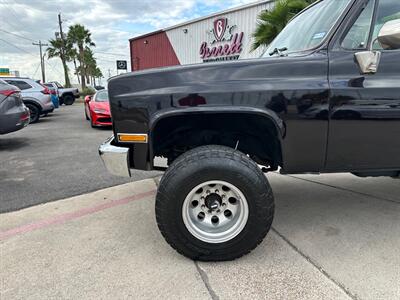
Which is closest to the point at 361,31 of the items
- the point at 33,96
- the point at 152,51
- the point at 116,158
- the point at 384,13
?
the point at 384,13

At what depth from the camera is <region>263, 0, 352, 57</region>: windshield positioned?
2.61m

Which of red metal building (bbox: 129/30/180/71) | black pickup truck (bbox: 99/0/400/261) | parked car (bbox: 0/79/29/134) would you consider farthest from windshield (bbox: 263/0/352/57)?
red metal building (bbox: 129/30/180/71)

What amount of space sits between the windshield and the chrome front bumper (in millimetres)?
1723

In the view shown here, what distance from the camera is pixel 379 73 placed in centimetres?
243

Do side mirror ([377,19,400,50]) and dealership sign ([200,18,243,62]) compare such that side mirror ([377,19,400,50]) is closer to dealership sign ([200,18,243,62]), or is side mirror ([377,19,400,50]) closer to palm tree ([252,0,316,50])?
palm tree ([252,0,316,50])

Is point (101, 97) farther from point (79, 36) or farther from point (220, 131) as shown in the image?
point (79, 36)

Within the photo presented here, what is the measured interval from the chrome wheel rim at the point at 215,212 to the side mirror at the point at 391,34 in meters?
1.47

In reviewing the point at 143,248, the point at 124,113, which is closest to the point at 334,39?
the point at 124,113

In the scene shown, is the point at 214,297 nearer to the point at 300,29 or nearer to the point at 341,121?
the point at 341,121

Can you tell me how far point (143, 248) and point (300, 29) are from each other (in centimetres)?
248

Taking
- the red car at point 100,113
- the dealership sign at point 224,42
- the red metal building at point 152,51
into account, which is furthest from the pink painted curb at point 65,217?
the red metal building at point 152,51

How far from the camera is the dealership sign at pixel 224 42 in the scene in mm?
15969

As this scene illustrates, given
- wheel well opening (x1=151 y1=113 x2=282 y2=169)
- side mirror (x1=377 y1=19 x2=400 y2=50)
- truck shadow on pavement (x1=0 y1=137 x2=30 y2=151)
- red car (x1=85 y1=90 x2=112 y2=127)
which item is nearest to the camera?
side mirror (x1=377 y1=19 x2=400 y2=50)

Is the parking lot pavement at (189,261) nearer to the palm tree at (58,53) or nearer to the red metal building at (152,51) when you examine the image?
the red metal building at (152,51)
